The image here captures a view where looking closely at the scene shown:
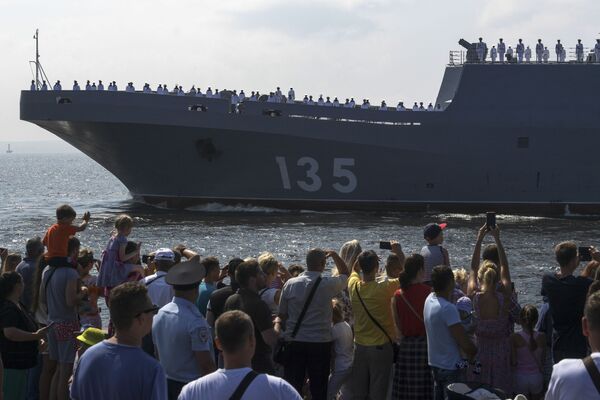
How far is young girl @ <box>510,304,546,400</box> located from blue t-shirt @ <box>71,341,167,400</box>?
3.24 meters

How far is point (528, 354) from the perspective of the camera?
654 cm

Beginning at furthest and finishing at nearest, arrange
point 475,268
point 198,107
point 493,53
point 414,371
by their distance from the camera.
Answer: point 493,53
point 198,107
point 475,268
point 414,371

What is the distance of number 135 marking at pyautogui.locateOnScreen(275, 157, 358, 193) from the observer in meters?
30.1

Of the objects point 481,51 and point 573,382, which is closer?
point 573,382

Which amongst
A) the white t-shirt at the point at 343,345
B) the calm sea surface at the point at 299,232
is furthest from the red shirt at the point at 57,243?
the calm sea surface at the point at 299,232

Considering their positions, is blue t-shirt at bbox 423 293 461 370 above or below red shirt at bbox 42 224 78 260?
below

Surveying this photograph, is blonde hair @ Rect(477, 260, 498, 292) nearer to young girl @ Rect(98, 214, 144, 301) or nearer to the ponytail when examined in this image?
the ponytail

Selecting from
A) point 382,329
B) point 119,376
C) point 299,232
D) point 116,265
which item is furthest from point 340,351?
point 299,232

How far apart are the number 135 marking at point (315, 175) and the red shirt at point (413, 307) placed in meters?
23.9

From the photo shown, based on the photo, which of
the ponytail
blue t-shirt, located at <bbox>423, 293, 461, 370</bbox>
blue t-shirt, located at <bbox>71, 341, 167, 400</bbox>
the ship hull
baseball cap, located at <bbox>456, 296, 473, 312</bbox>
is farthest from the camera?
the ship hull

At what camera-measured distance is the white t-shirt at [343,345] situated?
6.46m

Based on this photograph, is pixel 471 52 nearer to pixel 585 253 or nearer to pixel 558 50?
pixel 558 50

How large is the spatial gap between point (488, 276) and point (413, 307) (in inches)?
21.2

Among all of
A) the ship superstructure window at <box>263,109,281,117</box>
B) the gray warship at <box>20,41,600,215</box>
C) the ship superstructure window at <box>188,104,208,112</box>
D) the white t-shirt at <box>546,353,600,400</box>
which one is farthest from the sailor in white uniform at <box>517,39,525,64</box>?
the white t-shirt at <box>546,353,600,400</box>
